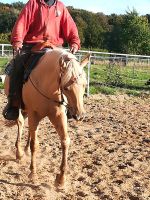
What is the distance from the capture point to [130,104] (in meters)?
13.0

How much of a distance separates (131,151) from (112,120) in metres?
3.06

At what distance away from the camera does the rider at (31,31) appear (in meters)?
5.52

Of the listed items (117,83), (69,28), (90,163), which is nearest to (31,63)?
(69,28)

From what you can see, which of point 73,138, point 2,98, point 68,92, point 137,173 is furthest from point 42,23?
point 2,98

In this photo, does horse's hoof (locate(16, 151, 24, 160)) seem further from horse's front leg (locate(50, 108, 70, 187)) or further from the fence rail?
the fence rail

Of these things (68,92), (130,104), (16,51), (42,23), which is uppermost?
(42,23)

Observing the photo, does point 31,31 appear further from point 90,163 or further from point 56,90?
point 90,163

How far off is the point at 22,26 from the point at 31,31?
0.75 feet

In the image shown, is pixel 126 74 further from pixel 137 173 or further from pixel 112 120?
pixel 137 173

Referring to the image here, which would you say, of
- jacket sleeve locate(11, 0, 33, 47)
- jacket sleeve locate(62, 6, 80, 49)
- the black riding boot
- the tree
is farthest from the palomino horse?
the tree

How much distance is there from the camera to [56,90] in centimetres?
488

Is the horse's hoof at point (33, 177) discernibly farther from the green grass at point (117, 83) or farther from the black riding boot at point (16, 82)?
the green grass at point (117, 83)

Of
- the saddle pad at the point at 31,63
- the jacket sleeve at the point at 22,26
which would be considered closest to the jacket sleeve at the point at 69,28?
the jacket sleeve at the point at 22,26

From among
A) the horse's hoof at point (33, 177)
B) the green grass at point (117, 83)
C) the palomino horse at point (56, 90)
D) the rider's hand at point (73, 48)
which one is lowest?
the green grass at point (117, 83)
